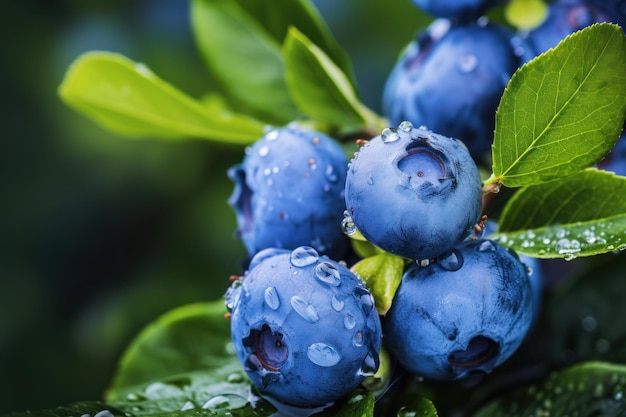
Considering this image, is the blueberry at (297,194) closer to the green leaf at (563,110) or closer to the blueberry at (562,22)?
the green leaf at (563,110)

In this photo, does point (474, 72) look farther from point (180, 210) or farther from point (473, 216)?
point (180, 210)

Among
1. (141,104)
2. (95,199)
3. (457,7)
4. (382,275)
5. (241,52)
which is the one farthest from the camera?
(95,199)

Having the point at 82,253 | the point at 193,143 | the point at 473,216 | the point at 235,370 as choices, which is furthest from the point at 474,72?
the point at 82,253

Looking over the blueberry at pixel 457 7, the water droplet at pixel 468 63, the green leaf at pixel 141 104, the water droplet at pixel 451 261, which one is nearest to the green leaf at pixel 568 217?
the water droplet at pixel 451 261

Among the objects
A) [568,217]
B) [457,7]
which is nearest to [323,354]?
[568,217]

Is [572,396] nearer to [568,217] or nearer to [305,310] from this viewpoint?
[568,217]
